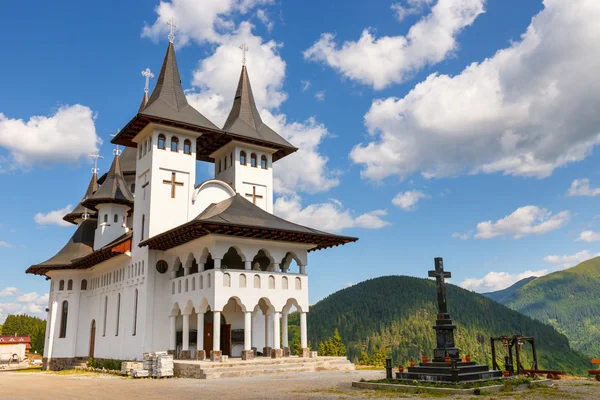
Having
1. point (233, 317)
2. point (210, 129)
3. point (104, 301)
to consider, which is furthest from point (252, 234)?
point (104, 301)

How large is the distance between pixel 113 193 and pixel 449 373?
28794 millimetres

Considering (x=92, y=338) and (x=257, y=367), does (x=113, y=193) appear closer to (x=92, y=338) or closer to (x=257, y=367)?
(x=92, y=338)

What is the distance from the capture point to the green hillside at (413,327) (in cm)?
17000

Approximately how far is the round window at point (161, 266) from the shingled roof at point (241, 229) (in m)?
0.88

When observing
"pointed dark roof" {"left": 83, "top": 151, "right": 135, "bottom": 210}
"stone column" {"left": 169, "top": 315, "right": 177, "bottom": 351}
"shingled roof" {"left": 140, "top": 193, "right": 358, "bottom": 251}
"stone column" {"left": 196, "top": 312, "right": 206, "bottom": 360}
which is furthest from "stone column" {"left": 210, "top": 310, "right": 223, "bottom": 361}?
"pointed dark roof" {"left": 83, "top": 151, "right": 135, "bottom": 210}

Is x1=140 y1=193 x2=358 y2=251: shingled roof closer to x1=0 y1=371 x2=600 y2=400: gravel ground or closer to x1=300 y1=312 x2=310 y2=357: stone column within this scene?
x1=300 y1=312 x2=310 y2=357: stone column

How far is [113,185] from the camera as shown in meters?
38.0

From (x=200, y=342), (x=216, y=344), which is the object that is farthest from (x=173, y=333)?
(x=216, y=344)

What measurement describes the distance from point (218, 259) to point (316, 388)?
383 inches

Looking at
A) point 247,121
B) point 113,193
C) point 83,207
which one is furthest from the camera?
point 83,207

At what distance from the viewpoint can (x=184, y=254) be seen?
27141mm

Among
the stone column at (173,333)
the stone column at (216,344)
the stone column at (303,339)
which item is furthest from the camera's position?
the stone column at (173,333)

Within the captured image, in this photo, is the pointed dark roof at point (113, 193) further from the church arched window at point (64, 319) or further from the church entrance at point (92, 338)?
the church entrance at point (92, 338)

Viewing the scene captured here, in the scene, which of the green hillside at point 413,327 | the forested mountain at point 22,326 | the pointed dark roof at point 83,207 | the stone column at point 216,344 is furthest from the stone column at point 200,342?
the green hillside at point 413,327
